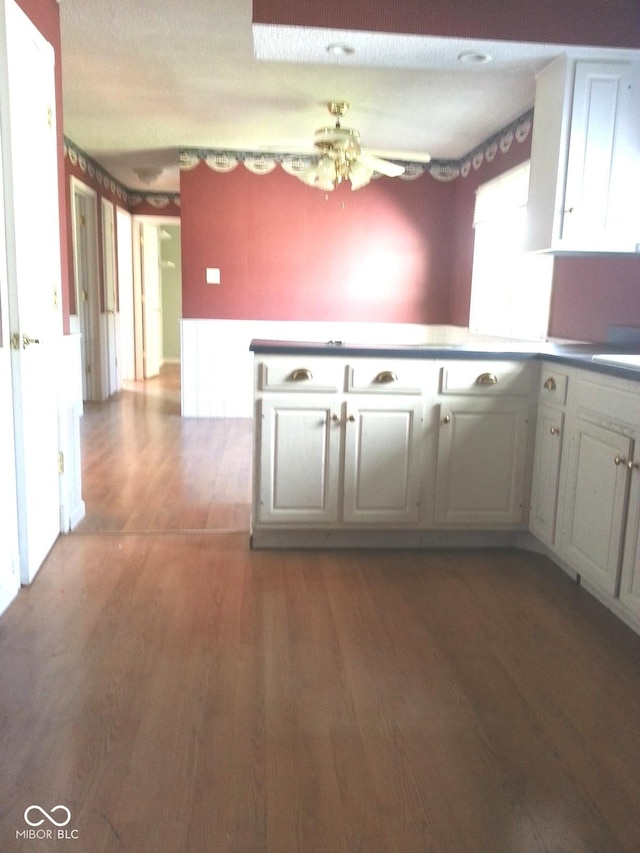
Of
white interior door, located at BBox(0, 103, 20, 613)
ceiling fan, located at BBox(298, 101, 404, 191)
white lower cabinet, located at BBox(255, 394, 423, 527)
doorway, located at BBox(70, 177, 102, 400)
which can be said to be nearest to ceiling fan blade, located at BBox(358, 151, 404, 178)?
ceiling fan, located at BBox(298, 101, 404, 191)

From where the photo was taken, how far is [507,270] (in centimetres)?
511

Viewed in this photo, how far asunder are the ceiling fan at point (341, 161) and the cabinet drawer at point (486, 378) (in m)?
1.86

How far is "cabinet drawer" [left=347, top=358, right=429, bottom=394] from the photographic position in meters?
2.89

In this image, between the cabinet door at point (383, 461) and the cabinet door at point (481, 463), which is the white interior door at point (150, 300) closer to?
the cabinet door at point (383, 461)

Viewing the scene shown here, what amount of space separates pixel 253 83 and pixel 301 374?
226cm

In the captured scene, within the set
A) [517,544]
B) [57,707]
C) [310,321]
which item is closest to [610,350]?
[517,544]

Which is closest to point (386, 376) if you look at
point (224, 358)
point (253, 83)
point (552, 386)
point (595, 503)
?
point (552, 386)

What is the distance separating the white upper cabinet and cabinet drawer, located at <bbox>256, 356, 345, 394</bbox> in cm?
118

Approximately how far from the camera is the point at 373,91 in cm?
421

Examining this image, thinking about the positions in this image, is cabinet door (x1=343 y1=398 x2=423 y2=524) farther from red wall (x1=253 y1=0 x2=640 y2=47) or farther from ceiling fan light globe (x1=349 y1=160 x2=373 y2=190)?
ceiling fan light globe (x1=349 y1=160 x2=373 y2=190)

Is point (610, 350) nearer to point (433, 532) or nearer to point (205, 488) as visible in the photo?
point (433, 532)

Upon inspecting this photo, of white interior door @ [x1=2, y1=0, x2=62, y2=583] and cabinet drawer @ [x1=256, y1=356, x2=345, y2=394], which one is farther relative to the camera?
cabinet drawer @ [x1=256, y1=356, x2=345, y2=394]

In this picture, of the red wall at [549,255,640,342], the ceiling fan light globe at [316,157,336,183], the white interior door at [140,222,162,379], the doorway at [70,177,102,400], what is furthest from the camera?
the white interior door at [140,222,162,379]

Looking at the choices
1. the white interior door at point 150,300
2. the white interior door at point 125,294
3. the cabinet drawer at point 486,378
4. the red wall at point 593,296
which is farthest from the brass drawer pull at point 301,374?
the white interior door at point 150,300
